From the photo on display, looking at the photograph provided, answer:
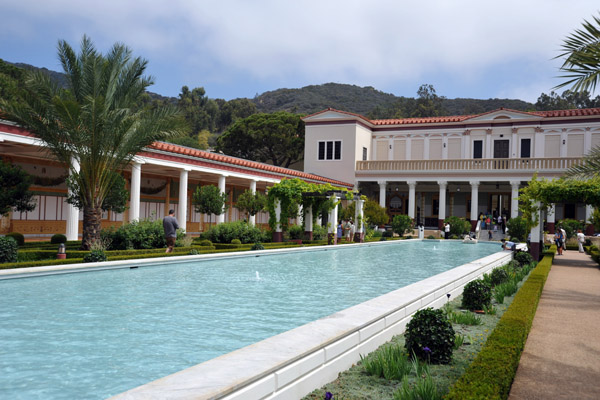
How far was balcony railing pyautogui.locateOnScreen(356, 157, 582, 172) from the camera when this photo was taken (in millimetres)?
32750

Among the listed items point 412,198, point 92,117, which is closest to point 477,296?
point 92,117

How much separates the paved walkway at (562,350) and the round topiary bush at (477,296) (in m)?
0.77

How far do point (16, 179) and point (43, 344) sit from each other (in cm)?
1192

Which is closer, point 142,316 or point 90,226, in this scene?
point 142,316

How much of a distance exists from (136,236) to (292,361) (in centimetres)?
1299

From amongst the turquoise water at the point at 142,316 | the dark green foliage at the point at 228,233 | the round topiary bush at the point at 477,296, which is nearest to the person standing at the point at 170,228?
the turquoise water at the point at 142,316

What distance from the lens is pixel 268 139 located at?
157 ft

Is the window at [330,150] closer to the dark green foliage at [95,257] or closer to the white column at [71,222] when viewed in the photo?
the white column at [71,222]

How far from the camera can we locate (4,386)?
13.4ft

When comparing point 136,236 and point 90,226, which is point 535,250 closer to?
point 136,236

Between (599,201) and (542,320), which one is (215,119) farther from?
(542,320)

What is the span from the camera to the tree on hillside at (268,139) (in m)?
47.6

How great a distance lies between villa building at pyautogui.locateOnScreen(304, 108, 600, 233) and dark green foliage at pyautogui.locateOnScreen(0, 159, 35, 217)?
25988mm

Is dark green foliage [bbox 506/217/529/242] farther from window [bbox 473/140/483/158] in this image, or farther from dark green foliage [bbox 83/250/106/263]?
dark green foliage [bbox 83/250/106/263]
